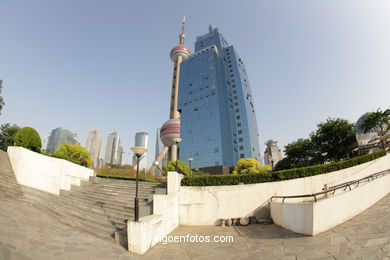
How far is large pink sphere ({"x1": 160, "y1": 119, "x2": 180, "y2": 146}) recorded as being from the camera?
70625 mm

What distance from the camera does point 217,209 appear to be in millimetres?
9781

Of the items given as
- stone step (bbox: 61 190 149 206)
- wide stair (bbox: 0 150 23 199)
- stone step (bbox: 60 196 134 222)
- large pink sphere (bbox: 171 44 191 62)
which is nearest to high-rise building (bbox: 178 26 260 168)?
large pink sphere (bbox: 171 44 191 62)

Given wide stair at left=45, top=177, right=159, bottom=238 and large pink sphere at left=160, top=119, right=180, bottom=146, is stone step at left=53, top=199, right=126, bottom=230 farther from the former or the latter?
large pink sphere at left=160, top=119, right=180, bottom=146

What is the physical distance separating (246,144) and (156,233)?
56.2m

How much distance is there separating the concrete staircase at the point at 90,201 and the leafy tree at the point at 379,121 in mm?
29964

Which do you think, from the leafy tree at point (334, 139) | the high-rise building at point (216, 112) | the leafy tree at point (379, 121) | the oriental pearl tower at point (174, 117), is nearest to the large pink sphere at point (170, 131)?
the oriental pearl tower at point (174, 117)

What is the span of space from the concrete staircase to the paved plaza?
2.34ft

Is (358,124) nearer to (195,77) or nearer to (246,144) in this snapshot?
(246,144)

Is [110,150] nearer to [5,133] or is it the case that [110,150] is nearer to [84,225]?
[5,133]

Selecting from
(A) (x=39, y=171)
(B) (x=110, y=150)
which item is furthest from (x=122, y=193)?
(B) (x=110, y=150)

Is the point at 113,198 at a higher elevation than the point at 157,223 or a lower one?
higher

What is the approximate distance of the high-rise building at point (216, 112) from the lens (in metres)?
56.1

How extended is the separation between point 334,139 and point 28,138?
3843cm

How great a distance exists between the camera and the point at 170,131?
71125 millimetres
